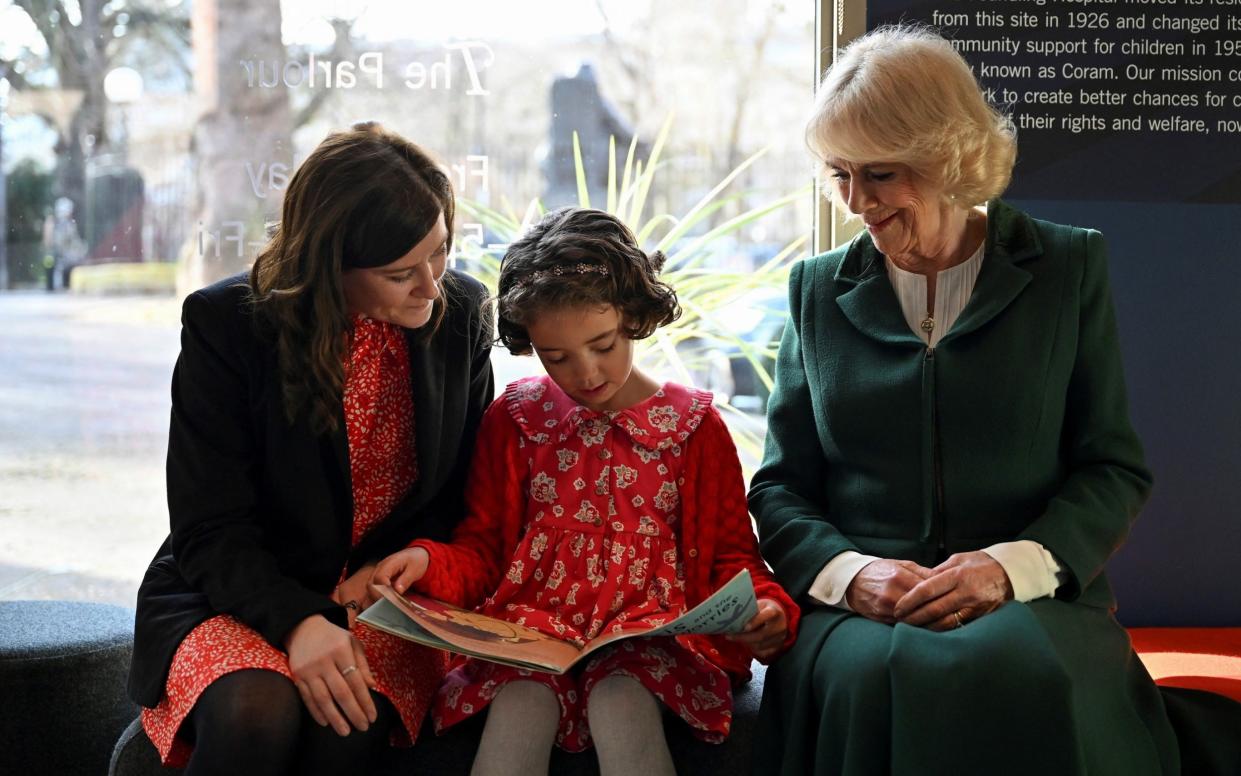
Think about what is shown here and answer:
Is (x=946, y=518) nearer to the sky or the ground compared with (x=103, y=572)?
nearer to the sky

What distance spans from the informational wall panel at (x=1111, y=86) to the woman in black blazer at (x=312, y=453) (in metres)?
1.33

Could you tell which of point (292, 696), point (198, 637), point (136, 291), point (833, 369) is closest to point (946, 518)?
point (833, 369)

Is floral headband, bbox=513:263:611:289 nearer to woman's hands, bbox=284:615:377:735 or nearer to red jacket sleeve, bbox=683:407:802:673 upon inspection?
red jacket sleeve, bbox=683:407:802:673

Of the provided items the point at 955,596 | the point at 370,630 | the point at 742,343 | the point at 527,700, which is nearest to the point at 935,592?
the point at 955,596

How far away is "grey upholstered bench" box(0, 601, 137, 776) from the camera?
2.43 m

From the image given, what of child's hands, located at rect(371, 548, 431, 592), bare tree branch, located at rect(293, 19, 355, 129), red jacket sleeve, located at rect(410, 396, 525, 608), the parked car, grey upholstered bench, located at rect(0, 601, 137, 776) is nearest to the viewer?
child's hands, located at rect(371, 548, 431, 592)

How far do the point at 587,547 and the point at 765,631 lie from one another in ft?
1.12

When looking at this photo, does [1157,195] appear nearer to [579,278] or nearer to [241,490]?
[579,278]

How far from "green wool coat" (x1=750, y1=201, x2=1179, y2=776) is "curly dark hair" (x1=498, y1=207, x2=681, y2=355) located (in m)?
0.33

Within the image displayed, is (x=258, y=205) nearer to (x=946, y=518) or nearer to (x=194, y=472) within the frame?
(x=194, y=472)

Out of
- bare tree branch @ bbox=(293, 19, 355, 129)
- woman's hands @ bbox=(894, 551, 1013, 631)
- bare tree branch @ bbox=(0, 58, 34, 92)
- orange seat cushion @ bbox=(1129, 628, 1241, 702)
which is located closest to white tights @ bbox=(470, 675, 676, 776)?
woman's hands @ bbox=(894, 551, 1013, 631)

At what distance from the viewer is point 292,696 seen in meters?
1.85

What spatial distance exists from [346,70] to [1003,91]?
64.7 inches

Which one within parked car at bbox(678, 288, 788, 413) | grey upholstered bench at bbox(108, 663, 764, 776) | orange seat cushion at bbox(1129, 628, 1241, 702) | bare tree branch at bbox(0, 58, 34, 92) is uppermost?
bare tree branch at bbox(0, 58, 34, 92)
